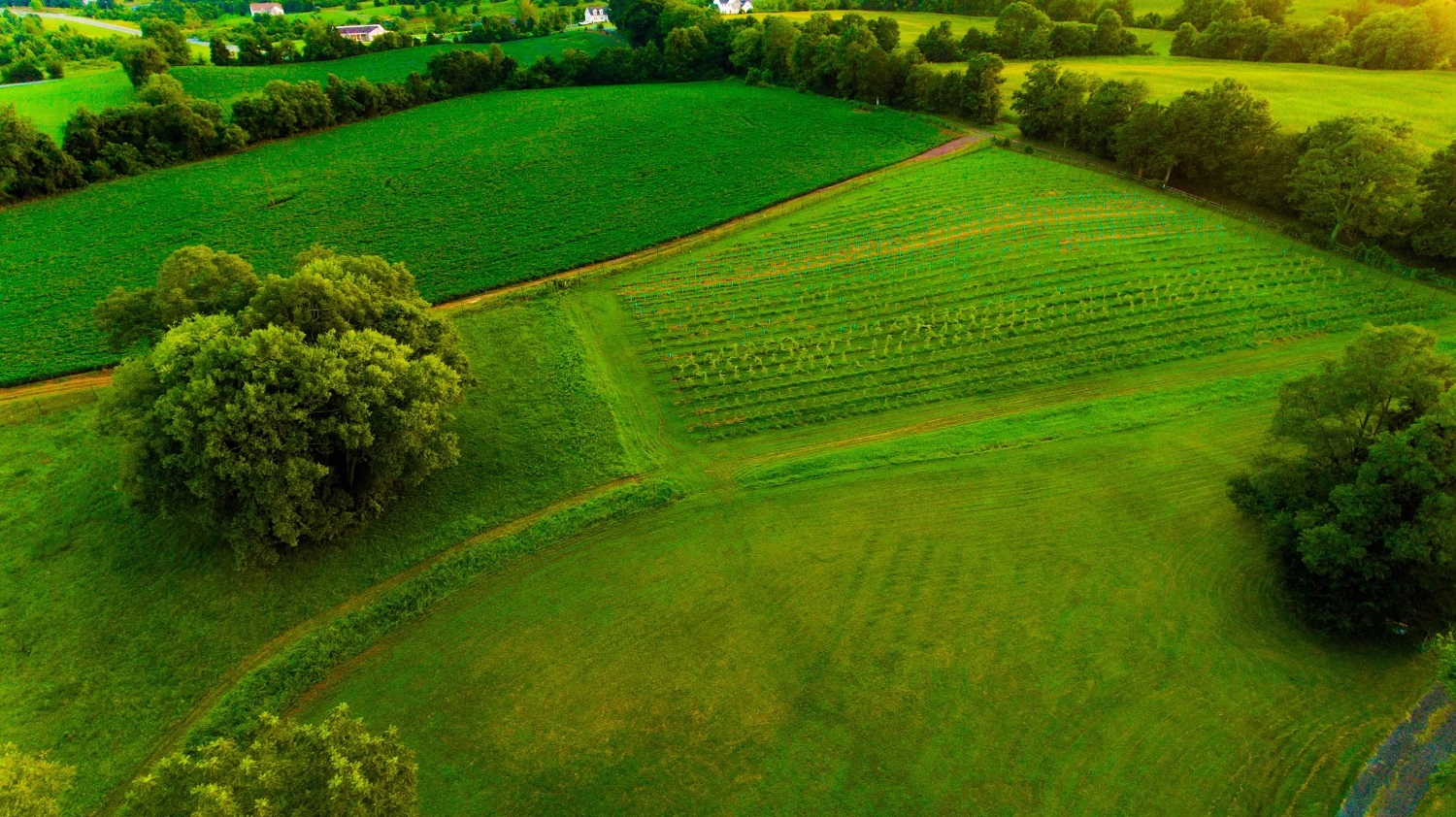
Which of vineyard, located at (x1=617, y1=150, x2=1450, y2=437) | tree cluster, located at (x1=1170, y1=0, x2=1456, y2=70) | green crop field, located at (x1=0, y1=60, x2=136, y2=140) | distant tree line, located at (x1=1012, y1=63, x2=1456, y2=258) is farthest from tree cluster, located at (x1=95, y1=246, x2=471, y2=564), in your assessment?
tree cluster, located at (x1=1170, y1=0, x2=1456, y2=70)

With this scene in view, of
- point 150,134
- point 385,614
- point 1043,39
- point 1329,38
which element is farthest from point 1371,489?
point 1043,39

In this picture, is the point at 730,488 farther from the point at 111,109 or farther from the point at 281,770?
the point at 111,109

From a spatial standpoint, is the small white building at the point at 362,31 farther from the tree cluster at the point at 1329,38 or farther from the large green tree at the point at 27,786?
the large green tree at the point at 27,786

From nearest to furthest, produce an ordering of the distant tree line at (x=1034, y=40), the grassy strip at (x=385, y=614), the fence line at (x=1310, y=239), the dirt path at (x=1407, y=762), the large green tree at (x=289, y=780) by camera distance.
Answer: the large green tree at (x=289, y=780) < the dirt path at (x=1407, y=762) < the grassy strip at (x=385, y=614) < the fence line at (x=1310, y=239) < the distant tree line at (x=1034, y=40)

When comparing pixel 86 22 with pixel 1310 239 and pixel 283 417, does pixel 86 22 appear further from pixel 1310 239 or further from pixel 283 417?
pixel 1310 239

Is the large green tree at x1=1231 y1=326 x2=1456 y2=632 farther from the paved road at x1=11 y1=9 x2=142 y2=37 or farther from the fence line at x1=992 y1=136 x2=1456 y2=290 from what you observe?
the paved road at x1=11 y1=9 x2=142 y2=37

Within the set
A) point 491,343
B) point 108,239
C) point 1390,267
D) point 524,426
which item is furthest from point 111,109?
point 1390,267

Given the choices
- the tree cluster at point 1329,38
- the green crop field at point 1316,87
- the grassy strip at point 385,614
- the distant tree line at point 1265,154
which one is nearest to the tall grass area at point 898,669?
the grassy strip at point 385,614
